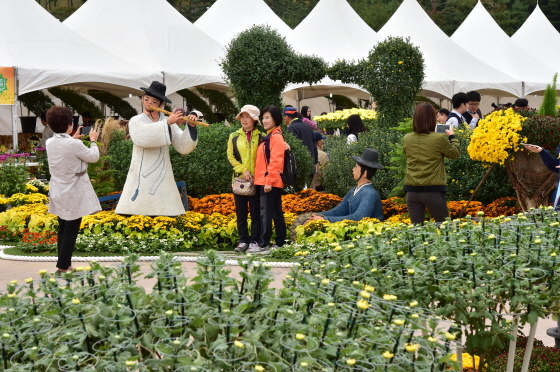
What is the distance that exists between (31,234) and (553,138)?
6.37m

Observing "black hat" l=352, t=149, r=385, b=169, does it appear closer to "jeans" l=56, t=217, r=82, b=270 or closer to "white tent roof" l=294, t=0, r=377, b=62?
"jeans" l=56, t=217, r=82, b=270

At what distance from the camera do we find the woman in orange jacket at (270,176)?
830 cm

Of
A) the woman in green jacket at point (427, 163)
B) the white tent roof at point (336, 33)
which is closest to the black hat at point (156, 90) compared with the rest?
the woman in green jacket at point (427, 163)

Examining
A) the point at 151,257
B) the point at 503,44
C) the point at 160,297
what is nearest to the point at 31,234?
the point at 151,257

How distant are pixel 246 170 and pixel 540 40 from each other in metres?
25.0

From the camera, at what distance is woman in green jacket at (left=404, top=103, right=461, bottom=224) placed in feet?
24.3

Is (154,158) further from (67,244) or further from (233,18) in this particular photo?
A: (233,18)

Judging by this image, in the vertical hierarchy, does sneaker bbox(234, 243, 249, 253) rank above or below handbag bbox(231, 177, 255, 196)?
below

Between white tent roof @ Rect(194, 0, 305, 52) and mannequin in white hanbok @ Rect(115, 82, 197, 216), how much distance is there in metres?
16.3

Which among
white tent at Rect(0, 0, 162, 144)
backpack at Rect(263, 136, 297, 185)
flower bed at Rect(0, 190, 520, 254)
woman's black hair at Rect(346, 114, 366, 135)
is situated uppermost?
white tent at Rect(0, 0, 162, 144)

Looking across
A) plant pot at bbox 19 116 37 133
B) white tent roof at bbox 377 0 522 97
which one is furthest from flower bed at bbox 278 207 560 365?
white tent roof at bbox 377 0 522 97

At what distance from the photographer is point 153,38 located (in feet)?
64.0

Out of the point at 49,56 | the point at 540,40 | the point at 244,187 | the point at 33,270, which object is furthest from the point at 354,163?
the point at 540,40

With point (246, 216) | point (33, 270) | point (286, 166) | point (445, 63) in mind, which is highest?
point (445, 63)
